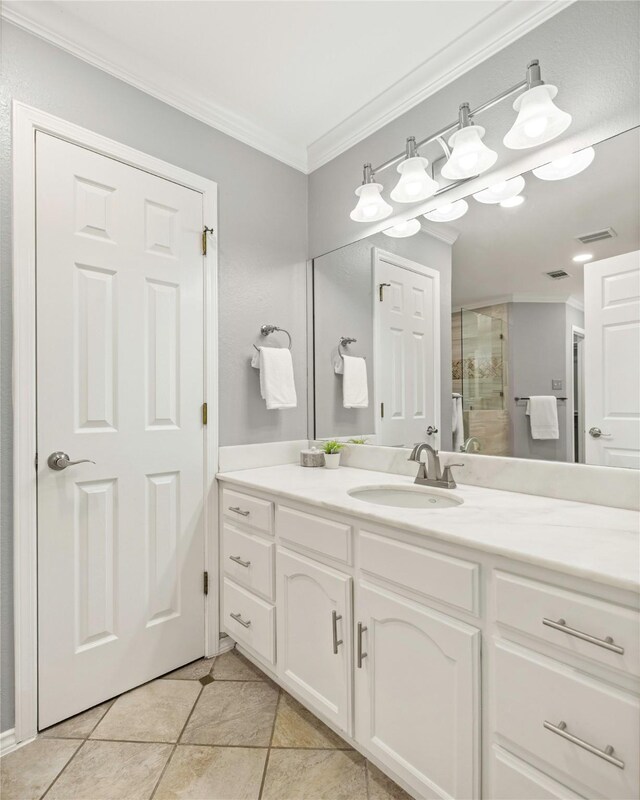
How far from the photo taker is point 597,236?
4.47ft

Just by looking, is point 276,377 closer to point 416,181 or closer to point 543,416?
point 416,181

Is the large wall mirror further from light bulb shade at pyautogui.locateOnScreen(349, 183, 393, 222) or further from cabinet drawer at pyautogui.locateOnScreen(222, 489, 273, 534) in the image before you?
cabinet drawer at pyautogui.locateOnScreen(222, 489, 273, 534)

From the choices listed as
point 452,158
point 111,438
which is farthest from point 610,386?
point 111,438

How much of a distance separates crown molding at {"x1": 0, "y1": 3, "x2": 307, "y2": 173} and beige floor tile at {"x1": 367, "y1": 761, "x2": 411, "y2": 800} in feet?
8.62

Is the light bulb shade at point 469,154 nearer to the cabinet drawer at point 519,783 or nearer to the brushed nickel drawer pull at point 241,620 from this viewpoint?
the cabinet drawer at point 519,783

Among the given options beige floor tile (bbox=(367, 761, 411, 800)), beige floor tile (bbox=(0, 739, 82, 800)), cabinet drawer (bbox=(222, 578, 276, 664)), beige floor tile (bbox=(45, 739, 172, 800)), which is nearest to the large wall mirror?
cabinet drawer (bbox=(222, 578, 276, 664))

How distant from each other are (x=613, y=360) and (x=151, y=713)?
2.04 m

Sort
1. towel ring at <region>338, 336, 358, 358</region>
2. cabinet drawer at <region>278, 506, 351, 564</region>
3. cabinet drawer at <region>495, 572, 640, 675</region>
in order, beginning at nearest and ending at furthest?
cabinet drawer at <region>495, 572, 640, 675</region> < cabinet drawer at <region>278, 506, 351, 564</region> < towel ring at <region>338, 336, 358, 358</region>

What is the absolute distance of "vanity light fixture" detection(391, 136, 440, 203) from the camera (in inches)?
67.1

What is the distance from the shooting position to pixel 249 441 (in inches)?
83.0

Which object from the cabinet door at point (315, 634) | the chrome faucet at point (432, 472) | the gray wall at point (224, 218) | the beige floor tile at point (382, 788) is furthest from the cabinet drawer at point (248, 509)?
the beige floor tile at point (382, 788)

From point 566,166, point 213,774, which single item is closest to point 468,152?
point 566,166

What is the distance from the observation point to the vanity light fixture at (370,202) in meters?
1.89

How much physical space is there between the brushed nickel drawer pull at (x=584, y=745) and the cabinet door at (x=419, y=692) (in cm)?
17
